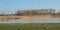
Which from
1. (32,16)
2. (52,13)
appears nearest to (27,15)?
(32,16)

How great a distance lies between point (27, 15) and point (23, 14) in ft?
4.54

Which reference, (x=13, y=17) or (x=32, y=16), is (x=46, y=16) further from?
(x=13, y=17)

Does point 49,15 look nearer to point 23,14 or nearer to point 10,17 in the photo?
point 23,14

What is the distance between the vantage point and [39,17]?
29.5m

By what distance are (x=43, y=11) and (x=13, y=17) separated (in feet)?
19.5

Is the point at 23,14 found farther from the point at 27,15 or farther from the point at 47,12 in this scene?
the point at 47,12

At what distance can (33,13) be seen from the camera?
30734 millimetres

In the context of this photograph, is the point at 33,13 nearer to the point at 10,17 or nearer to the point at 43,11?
the point at 43,11

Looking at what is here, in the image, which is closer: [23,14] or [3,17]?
[3,17]

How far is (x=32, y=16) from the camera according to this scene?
98.7 ft

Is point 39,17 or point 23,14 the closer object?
point 39,17

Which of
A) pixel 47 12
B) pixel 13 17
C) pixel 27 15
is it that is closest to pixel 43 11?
pixel 47 12

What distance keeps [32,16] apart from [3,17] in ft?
17.7

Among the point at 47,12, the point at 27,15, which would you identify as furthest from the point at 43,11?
the point at 27,15
